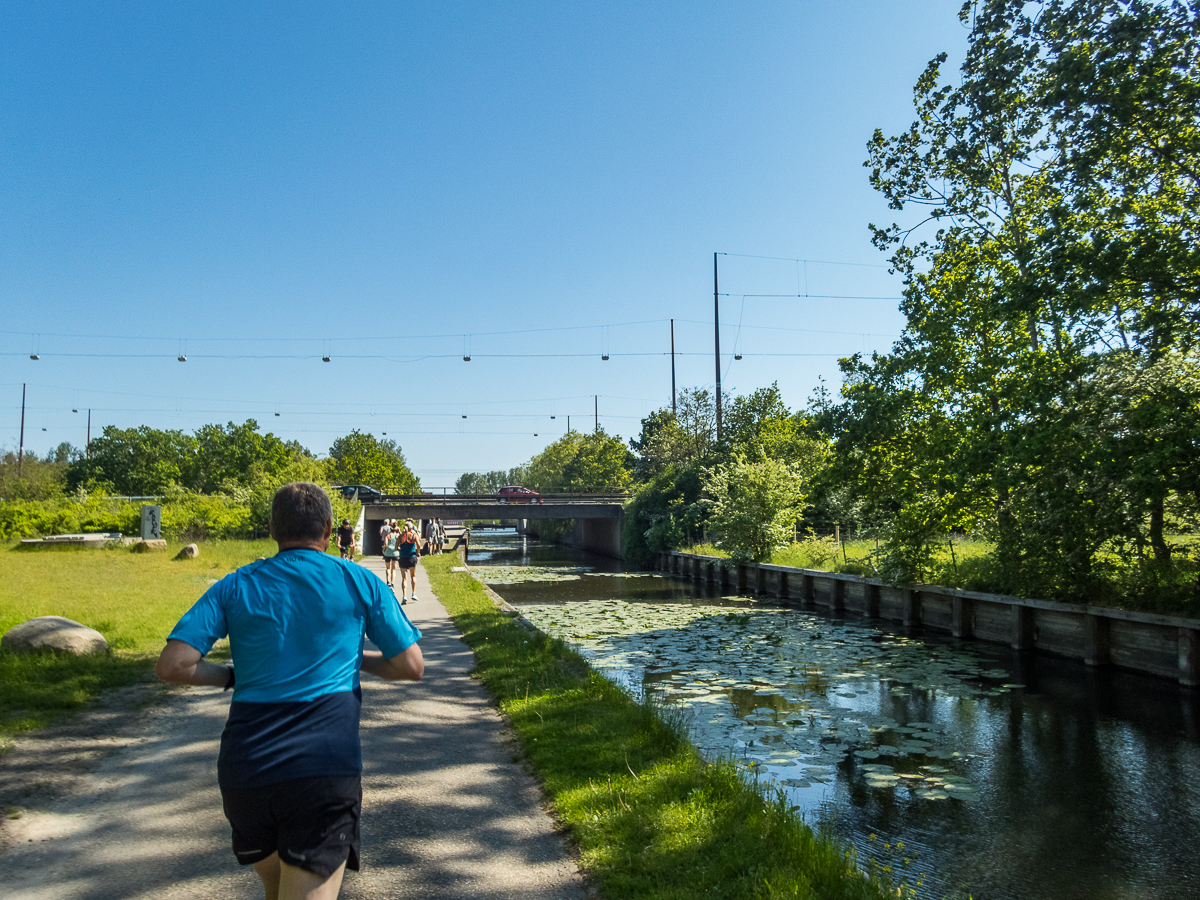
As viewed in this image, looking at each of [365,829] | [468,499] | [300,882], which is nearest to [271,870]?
[300,882]

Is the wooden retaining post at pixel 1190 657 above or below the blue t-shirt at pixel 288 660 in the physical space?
below

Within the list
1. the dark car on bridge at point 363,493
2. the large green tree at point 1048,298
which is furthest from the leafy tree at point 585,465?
the large green tree at point 1048,298

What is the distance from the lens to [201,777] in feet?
20.2

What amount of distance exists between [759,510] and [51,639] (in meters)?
24.2

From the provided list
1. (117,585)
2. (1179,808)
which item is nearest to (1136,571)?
(1179,808)

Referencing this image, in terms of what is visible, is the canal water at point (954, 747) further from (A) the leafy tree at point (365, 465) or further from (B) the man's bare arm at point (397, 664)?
(A) the leafy tree at point (365, 465)

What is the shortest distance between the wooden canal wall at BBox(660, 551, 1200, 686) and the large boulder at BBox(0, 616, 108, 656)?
15.8 m

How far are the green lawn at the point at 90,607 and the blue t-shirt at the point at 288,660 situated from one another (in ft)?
19.2

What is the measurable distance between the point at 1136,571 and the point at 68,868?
16498mm

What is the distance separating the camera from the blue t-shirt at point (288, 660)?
2645 mm

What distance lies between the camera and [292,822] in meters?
2.61

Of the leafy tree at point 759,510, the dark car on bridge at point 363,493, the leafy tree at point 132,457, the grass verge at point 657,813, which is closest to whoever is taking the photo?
the grass verge at point 657,813

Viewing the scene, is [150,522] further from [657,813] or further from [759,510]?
[657,813]

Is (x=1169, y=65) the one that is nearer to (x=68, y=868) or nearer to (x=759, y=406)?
(x=68, y=868)
